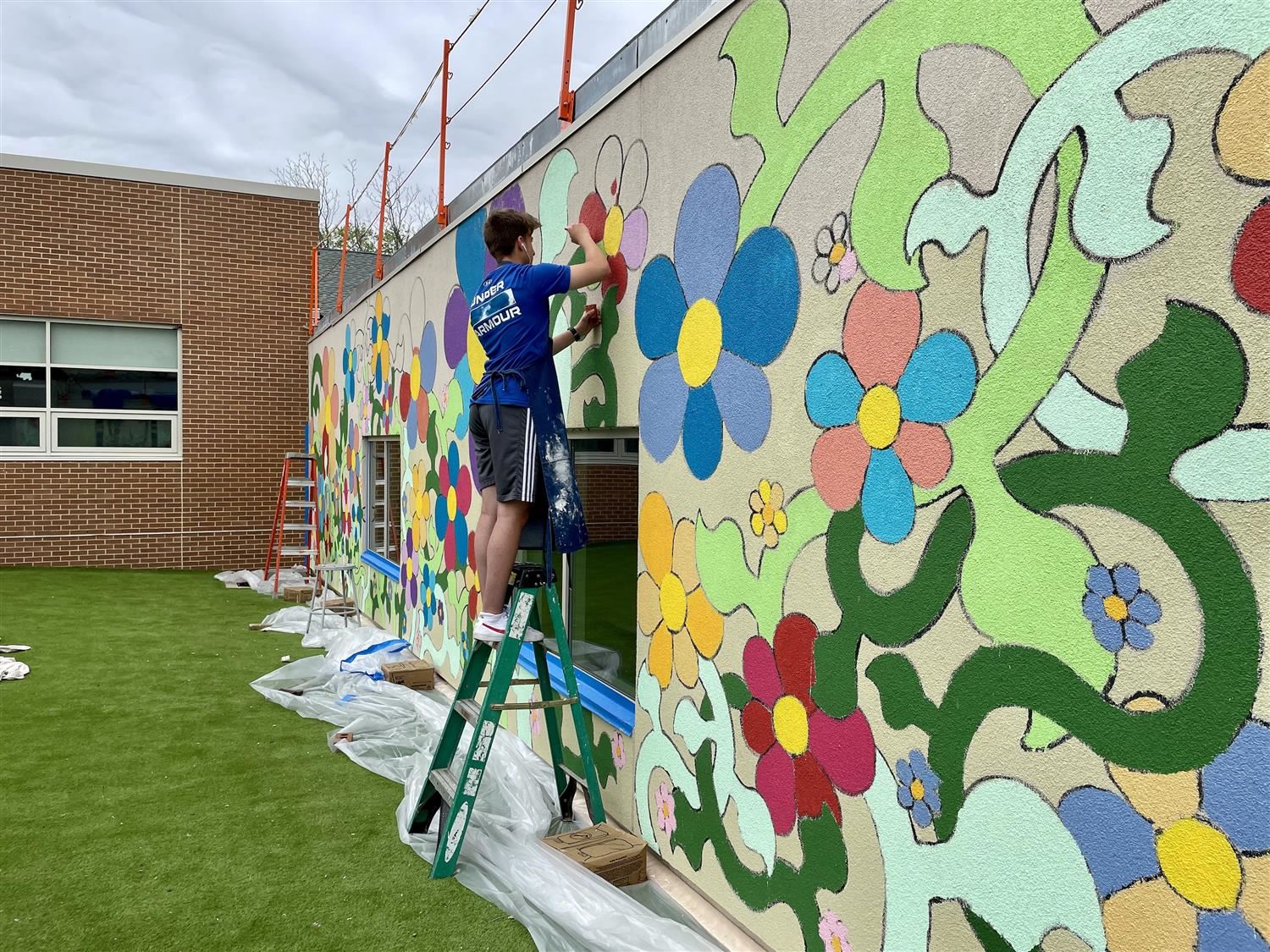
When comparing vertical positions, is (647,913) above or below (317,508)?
below

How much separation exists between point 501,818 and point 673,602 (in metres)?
1.22

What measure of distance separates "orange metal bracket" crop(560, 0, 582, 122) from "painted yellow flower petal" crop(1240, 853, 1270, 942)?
357 centimetres

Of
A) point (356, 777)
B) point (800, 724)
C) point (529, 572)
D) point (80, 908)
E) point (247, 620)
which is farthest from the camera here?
point (247, 620)

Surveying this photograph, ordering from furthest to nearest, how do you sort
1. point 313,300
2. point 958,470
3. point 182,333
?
point 313,300, point 182,333, point 958,470

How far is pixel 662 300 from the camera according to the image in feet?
9.87

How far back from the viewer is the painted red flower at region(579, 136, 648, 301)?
319 cm

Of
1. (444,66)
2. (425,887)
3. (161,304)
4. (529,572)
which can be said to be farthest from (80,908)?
(161,304)

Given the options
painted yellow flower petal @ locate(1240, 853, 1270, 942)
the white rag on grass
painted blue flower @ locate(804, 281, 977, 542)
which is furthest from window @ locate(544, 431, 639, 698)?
the white rag on grass

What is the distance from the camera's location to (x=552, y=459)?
3.34 m

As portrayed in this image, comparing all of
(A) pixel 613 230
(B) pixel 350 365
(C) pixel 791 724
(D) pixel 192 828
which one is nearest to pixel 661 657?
(C) pixel 791 724

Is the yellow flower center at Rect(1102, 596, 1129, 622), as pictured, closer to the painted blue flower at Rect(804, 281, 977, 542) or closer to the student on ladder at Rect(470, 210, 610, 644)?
the painted blue flower at Rect(804, 281, 977, 542)

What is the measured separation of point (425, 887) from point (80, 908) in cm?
110

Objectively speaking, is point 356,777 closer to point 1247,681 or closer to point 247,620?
point 1247,681

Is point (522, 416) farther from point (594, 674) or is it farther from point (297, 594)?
point (297, 594)
